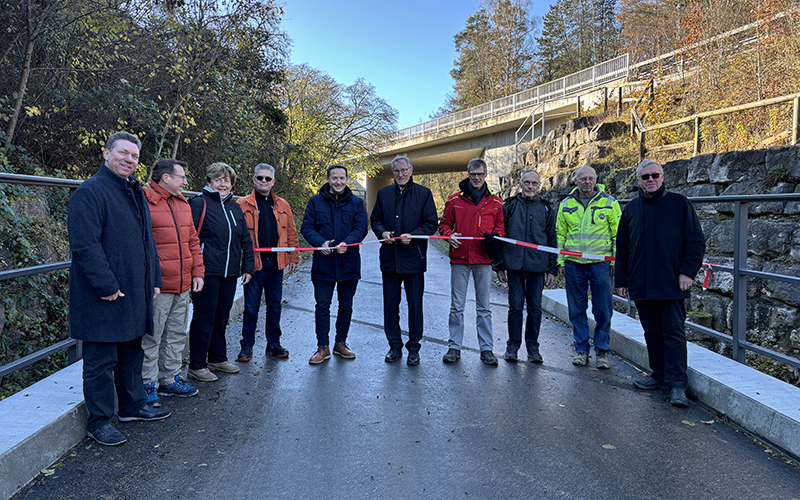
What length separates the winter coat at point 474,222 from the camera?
5379mm

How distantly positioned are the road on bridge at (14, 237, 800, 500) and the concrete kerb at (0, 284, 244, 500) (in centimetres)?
9

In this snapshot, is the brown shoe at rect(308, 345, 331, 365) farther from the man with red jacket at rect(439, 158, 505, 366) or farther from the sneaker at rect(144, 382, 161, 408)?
the sneaker at rect(144, 382, 161, 408)

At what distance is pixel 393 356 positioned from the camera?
536cm

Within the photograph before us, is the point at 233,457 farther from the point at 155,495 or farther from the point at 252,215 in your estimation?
the point at 252,215

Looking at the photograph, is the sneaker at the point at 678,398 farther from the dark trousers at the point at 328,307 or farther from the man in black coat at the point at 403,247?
the dark trousers at the point at 328,307

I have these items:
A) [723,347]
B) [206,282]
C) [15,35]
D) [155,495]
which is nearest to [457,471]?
[155,495]

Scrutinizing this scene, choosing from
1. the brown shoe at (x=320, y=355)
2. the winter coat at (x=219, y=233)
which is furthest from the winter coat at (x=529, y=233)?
the winter coat at (x=219, y=233)

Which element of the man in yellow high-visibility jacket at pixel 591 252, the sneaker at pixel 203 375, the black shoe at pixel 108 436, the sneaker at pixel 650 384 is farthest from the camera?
the man in yellow high-visibility jacket at pixel 591 252

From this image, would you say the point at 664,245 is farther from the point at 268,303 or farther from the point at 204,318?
the point at 204,318

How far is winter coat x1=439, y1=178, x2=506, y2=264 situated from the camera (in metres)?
5.38

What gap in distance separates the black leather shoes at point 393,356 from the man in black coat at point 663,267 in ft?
7.47

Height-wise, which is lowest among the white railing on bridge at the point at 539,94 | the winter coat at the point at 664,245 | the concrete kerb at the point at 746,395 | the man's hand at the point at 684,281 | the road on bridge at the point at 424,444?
the road on bridge at the point at 424,444

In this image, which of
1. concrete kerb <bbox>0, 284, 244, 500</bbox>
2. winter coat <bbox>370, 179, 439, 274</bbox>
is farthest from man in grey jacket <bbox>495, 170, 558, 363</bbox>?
concrete kerb <bbox>0, 284, 244, 500</bbox>

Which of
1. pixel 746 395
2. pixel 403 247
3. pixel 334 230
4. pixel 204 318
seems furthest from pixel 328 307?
pixel 746 395
